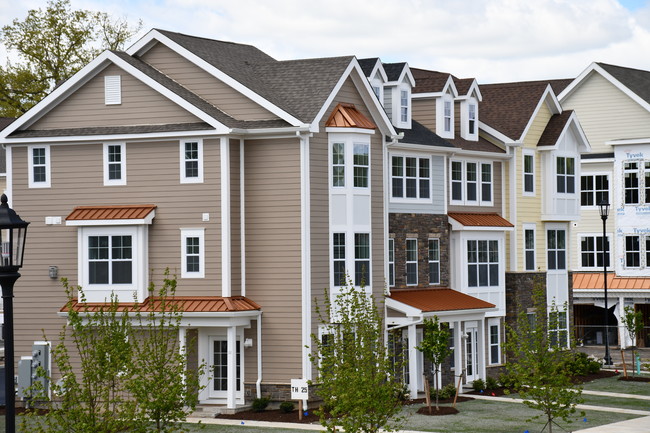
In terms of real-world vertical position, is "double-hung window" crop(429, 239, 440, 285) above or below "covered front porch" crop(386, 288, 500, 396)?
above

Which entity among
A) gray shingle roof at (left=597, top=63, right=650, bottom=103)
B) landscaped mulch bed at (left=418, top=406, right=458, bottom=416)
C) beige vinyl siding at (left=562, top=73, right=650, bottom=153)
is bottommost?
landscaped mulch bed at (left=418, top=406, right=458, bottom=416)

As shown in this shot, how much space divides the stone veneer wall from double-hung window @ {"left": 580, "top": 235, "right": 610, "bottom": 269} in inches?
791

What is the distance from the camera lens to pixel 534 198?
52125 mm

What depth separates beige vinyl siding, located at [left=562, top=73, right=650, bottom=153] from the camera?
6341 cm

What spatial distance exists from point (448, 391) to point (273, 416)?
7936 millimetres

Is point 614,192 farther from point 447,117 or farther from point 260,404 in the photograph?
point 260,404

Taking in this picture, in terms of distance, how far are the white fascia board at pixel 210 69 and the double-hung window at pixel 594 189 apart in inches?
1158

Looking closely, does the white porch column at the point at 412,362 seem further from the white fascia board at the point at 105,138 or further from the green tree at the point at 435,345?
the white fascia board at the point at 105,138

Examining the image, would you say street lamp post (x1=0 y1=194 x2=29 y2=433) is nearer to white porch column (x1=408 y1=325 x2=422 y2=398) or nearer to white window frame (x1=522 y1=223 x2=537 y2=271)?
white porch column (x1=408 y1=325 x2=422 y2=398)

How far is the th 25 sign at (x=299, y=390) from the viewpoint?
3728cm

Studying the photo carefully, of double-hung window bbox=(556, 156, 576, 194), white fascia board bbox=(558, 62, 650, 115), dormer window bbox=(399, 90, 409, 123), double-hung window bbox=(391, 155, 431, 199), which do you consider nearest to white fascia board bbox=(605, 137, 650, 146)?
white fascia board bbox=(558, 62, 650, 115)

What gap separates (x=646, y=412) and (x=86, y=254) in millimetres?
18860

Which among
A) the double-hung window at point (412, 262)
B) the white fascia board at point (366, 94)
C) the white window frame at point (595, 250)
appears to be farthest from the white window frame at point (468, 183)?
the white window frame at point (595, 250)

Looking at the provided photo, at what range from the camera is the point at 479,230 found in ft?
159
